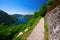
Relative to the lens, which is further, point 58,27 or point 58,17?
point 58,17

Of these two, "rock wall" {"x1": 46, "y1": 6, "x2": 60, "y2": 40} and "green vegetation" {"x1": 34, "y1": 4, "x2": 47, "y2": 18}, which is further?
"green vegetation" {"x1": 34, "y1": 4, "x2": 47, "y2": 18}

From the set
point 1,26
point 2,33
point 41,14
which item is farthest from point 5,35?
point 41,14

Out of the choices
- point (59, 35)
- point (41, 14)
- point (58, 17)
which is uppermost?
point (58, 17)

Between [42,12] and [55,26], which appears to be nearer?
[55,26]

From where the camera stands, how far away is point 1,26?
15.4 m

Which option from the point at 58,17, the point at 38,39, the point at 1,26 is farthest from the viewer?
the point at 1,26

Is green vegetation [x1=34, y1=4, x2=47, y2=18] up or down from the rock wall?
down

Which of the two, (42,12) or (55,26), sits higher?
(55,26)

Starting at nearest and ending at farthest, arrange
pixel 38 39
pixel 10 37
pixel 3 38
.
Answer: pixel 38 39 < pixel 3 38 < pixel 10 37

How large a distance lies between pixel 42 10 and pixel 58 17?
29935 mm

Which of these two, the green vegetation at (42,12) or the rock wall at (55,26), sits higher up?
the rock wall at (55,26)

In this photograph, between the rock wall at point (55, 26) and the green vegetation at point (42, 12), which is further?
the green vegetation at point (42, 12)

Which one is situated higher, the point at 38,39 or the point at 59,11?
the point at 59,11

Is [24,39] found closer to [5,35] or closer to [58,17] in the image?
[5,35]
